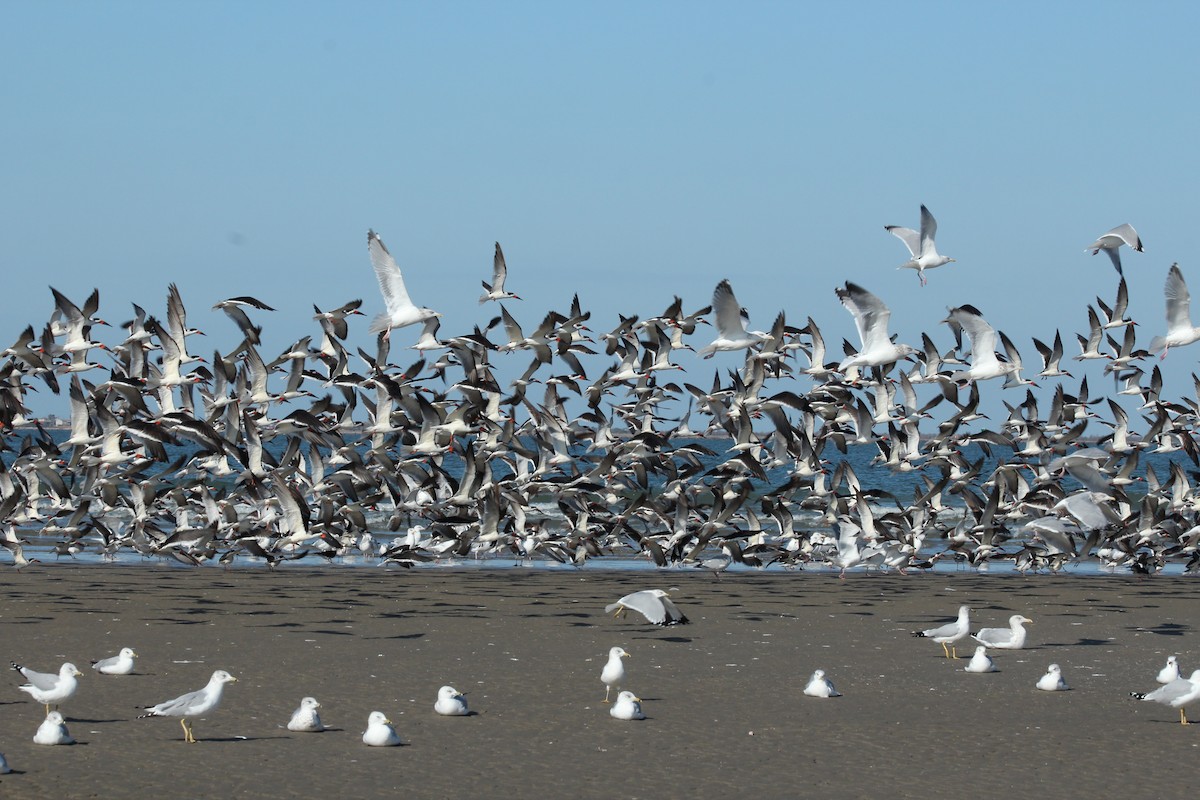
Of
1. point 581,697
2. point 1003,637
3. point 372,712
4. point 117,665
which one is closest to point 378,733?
point 372,712

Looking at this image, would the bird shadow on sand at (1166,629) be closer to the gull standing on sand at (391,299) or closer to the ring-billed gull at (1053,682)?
the ring-billed gull at (1053,682)

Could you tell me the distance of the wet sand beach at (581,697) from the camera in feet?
35.2

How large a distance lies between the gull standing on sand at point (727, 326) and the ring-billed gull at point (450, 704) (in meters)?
13.9

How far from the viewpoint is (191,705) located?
11805 millimetres

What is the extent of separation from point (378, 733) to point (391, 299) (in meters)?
14.4

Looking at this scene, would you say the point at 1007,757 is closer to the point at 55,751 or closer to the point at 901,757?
the point at 901,757

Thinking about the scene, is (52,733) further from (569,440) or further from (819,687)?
(569,440)

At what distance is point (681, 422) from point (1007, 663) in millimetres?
19212

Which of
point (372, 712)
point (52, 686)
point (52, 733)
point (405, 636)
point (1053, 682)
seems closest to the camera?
point (52, 733)

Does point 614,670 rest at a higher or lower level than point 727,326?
lower

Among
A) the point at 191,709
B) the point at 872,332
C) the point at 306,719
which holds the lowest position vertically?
the point at 306,719

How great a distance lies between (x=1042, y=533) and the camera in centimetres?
2839

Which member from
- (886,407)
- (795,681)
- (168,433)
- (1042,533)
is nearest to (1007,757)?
(795,681)

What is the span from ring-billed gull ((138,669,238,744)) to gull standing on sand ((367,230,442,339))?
13174mm
